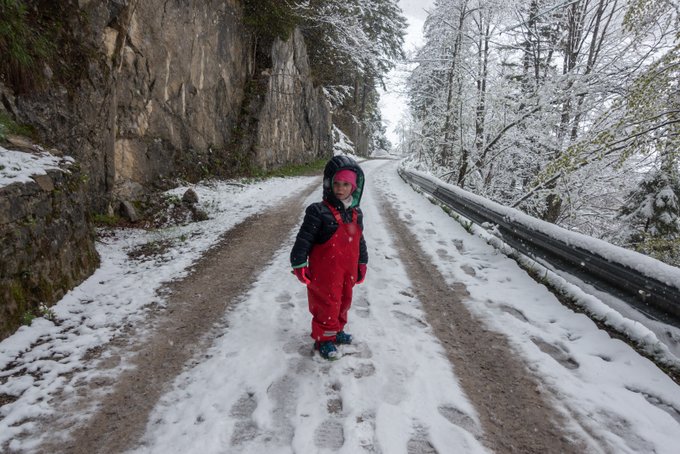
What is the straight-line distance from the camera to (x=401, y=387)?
2.79 meters

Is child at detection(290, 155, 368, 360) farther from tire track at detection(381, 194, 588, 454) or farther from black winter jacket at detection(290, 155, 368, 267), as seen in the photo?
tire track at detection(381, 194, 588, 454)

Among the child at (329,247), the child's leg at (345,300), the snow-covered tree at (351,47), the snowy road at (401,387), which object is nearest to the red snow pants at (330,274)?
the child at (329,247)

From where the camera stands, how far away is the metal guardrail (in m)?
3.18

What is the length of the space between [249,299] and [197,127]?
9.61 meters

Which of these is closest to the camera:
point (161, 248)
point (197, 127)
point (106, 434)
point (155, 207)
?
point (106, 434)

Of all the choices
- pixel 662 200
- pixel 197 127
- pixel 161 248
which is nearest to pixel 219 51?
pixel 197 127

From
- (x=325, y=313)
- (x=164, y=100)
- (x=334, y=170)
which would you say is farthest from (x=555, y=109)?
(x=164, y=100)

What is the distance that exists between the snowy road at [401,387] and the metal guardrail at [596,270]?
0.45 metres

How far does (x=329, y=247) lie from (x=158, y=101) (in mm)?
9117

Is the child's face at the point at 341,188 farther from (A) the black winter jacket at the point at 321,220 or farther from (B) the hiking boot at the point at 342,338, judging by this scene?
(B) the hiking boot at the point at 342,338

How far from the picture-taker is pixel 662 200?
11.2 metres

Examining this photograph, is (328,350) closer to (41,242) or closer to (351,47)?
(41,242)

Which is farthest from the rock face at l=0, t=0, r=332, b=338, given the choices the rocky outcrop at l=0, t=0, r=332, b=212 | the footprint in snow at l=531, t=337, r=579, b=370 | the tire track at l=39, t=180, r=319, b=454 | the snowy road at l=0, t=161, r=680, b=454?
the footprint in snow at l=531, t=337, r=579, b=370

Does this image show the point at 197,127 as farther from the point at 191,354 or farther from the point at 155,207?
the point at 191,354
